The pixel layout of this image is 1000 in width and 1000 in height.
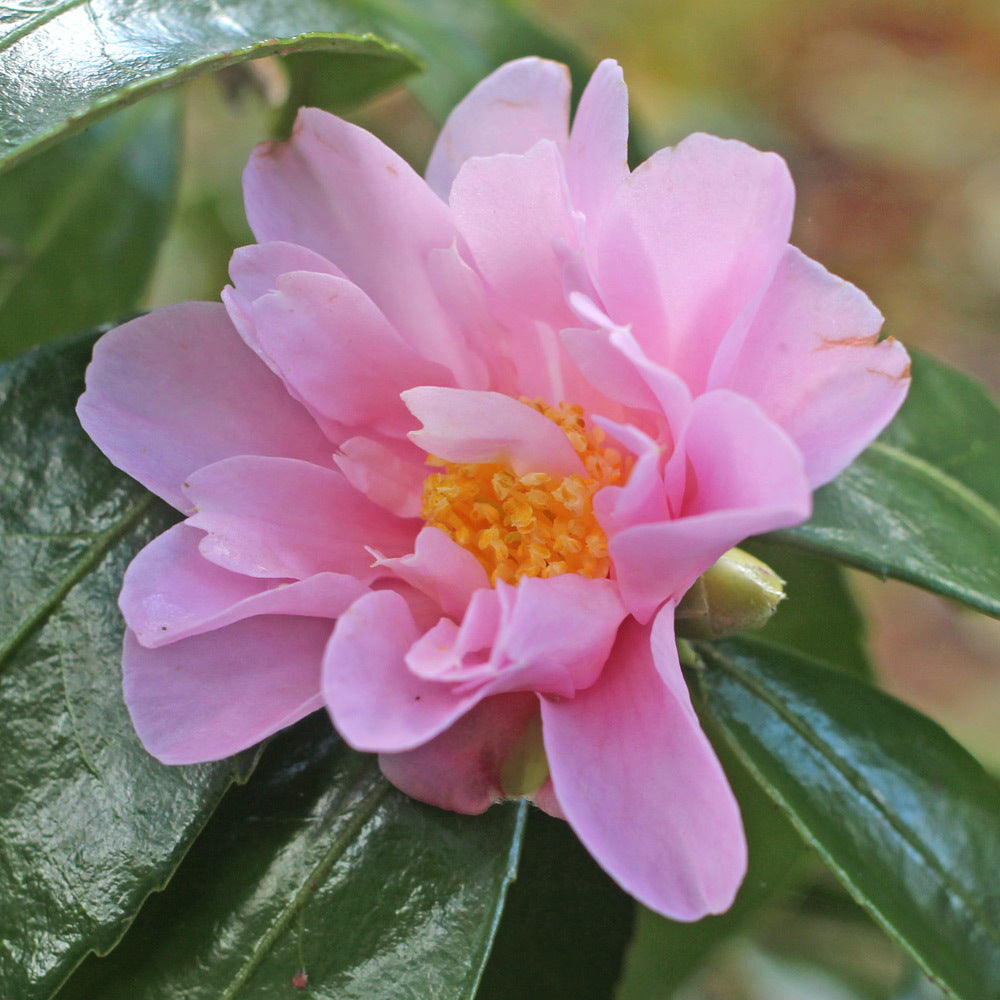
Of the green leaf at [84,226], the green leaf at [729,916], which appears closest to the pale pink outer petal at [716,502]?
the green leaf at [729,916]

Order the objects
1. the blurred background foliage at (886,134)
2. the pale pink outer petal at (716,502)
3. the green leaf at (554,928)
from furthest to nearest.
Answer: the blurred background foliage at (886,134) < the green leaf at (554,928) < the pale pink outer petal at (716,502)

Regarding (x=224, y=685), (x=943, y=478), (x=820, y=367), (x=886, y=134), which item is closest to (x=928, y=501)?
(x=943, y=478)

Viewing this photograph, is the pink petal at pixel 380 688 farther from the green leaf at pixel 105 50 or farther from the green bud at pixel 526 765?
the green leaf at pixel 105 50

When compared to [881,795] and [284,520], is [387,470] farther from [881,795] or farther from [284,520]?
[881,795]

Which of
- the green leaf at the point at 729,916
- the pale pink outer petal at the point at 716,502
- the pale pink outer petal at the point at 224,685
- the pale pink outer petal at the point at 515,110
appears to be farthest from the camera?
the green leaf at the point at 729,916

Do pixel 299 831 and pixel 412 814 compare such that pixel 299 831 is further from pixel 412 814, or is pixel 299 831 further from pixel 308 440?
pixel 308 440

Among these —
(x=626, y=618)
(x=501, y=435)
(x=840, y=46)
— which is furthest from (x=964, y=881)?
(x=840, y=46)

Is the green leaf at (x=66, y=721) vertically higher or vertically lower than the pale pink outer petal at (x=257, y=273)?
lower
